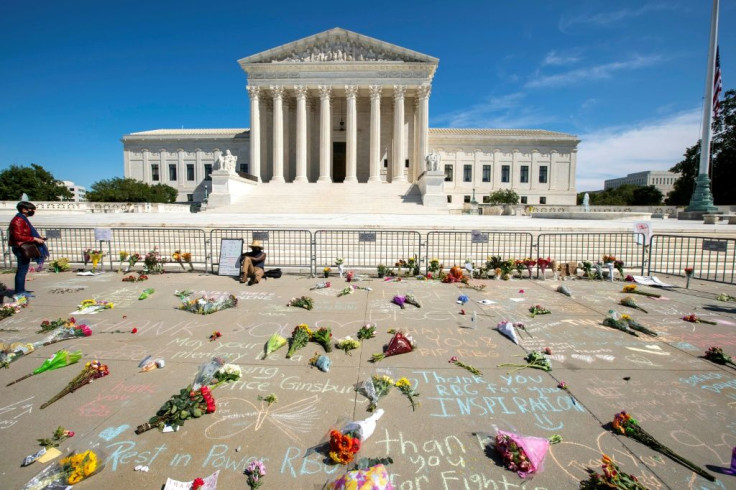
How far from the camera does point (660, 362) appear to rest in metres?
4.55

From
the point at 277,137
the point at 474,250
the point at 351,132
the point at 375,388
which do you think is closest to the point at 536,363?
the point at 375,388

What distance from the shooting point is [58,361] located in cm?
427

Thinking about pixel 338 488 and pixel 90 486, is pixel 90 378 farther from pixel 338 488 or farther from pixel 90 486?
pixel 338 488

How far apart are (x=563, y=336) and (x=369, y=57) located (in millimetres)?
43252

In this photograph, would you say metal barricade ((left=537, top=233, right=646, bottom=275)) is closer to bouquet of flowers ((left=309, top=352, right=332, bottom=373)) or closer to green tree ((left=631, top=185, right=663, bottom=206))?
bouquet of flowers ((left=309, top=352, right=332, bottom=373))

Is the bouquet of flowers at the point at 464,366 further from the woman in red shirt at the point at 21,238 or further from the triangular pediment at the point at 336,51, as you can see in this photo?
the triangular pediment at the point at 336,51

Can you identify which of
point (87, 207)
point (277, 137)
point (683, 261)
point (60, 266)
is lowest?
point (60, 266)

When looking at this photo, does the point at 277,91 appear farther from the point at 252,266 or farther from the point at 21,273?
the point at 21,273

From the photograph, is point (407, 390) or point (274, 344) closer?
point (407, 390)

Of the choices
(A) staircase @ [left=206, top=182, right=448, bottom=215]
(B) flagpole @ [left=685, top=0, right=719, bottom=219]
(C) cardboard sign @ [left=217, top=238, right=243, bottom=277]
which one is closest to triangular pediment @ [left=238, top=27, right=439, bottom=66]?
(A) staircase @ [left=206, top=182, right=448, bottom=215]

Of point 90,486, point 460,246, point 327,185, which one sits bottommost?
point 90,486

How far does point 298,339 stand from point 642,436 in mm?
3829

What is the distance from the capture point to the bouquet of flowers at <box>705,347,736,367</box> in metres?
4.51

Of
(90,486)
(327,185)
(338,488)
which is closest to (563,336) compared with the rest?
(338,488)
